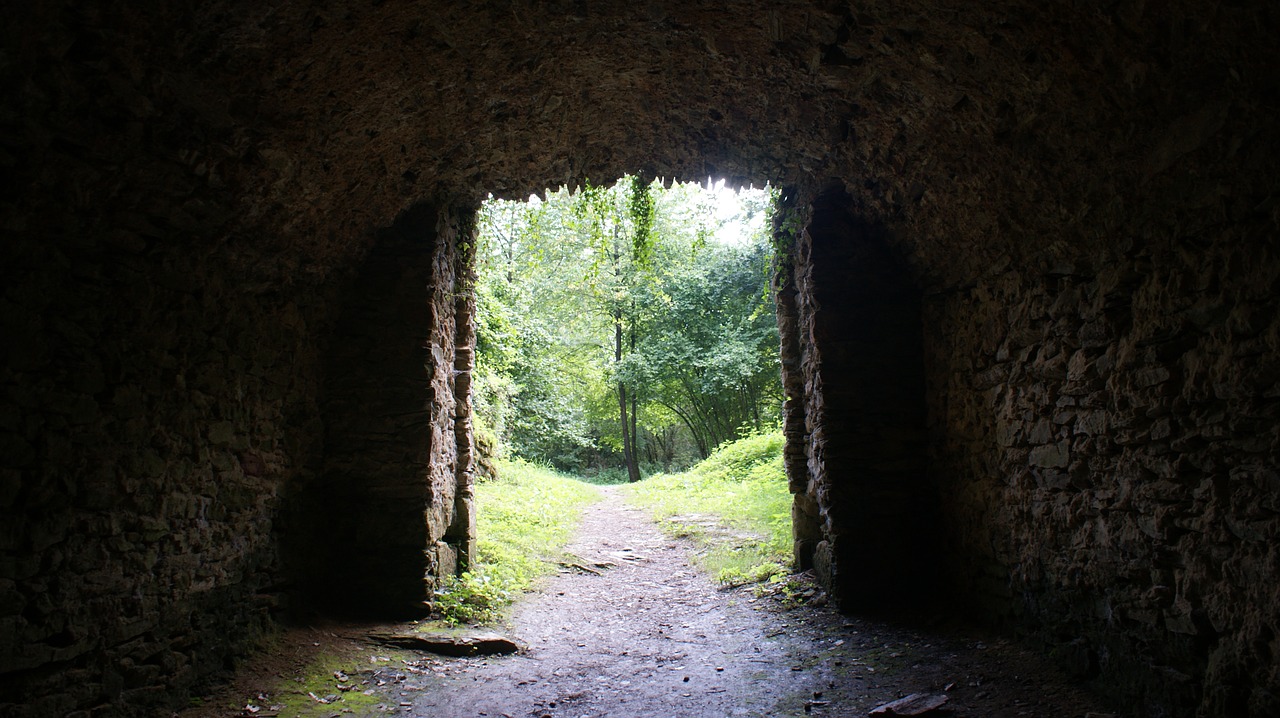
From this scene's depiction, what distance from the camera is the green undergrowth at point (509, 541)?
5.75 metres

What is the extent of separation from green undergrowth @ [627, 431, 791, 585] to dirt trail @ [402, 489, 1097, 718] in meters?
0.72

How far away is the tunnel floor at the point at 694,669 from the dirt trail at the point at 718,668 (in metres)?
0.01

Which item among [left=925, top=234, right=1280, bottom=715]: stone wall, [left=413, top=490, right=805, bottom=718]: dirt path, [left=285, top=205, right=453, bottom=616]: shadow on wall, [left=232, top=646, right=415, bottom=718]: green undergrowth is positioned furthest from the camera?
[left=285, top=205, right=453, bottom=616]: shadow on wall

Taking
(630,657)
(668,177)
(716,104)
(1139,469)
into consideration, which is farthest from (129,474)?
(1139,469)

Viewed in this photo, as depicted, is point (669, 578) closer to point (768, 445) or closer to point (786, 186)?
point (786, 186)

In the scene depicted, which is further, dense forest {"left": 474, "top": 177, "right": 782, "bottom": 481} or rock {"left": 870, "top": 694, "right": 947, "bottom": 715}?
dense forest {"left": 474, "top": 177, "right": 782, "bottom": 481}

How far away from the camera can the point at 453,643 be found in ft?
16.2

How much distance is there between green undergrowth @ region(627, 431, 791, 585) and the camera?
277 inches

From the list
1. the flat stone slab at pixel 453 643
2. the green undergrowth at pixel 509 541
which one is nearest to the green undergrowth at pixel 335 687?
the flat stone slab at pixel 453 643

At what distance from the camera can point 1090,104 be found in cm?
309

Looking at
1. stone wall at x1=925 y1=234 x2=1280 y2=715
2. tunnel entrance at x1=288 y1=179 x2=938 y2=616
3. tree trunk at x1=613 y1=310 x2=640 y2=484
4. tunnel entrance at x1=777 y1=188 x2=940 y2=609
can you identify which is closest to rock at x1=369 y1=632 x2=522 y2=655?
tunnel entrance at x1=288 y1=179 x2=938 y2=616

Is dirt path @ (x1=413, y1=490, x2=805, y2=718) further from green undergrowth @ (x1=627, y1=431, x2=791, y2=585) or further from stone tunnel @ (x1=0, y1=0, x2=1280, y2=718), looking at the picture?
stone tunnel @ (x1=0, y1=0, x2=1280, y2=718)

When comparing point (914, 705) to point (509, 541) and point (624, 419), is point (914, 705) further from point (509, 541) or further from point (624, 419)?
point (624, 419)

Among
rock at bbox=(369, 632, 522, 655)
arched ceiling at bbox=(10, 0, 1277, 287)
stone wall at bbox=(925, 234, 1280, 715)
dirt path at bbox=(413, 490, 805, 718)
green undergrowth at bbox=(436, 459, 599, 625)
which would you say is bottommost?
dirt path at bbox=(413, 490, 805, 718)
